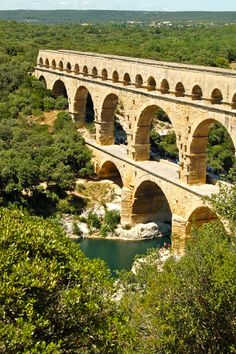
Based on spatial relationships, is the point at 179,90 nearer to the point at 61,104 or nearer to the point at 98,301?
the point at 98,301

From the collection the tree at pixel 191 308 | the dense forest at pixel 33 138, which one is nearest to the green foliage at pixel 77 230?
the dense forest at pixel 33 138

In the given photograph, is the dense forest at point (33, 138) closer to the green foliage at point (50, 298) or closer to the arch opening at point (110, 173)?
the arch opening at point (110, 173)

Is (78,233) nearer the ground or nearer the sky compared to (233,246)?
nearer the ground

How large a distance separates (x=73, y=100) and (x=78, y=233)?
1275 centimetres

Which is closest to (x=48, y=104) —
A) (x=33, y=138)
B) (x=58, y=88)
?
(x=58, y=88)

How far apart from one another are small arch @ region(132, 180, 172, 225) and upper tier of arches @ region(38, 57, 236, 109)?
5439mm

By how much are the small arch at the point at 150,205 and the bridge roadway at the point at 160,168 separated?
1.17 meters

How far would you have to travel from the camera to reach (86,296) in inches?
517

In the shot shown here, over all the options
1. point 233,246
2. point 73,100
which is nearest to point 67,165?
point 73,100

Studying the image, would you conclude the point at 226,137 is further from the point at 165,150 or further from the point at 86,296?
the point at 86,296

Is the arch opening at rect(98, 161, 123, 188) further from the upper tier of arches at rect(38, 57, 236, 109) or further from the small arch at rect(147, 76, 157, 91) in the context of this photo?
the small arch at rect(147, 76, 157, 91)

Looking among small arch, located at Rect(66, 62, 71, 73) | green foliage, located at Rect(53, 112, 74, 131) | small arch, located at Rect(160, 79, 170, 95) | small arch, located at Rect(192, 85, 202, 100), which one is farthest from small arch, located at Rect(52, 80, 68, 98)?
small arch, located at Rect(192, 85, 202, 100)

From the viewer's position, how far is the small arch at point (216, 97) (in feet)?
85.7

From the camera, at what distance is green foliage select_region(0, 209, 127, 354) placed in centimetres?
1174
